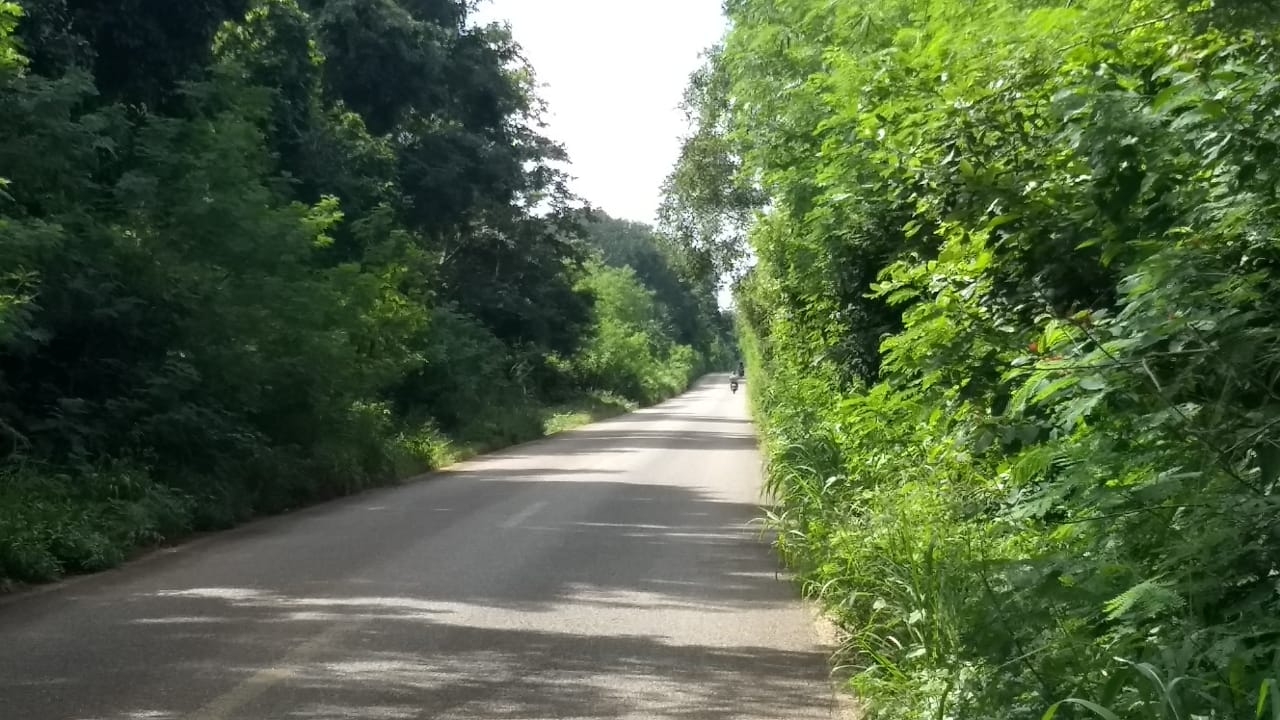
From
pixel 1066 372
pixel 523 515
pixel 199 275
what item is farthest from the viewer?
pixel 199 275

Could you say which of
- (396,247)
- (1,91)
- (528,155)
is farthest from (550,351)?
(1,91)

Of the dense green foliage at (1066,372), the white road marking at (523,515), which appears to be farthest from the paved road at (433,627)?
the dense green foliage at (1066,372)

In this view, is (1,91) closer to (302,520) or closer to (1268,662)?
(302,520)

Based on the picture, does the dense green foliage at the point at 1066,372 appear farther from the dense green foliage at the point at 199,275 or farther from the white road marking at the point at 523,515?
the dense green foliage at the point at 199,275

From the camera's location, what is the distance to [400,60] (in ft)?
120

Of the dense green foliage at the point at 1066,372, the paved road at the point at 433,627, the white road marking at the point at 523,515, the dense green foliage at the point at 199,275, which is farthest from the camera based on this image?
the white road marking at the point at 523,515

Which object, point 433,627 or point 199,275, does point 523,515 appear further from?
point 433,627

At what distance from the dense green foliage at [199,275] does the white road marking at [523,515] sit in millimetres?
3647

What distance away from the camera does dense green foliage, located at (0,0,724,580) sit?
1496cm

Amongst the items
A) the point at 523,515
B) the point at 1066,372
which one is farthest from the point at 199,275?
the point at 1066,372

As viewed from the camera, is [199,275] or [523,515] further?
[199,275]

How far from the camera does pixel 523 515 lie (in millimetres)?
17484

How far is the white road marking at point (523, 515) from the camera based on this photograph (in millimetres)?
16453

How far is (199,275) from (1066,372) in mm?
15221
